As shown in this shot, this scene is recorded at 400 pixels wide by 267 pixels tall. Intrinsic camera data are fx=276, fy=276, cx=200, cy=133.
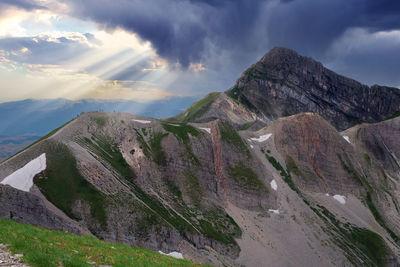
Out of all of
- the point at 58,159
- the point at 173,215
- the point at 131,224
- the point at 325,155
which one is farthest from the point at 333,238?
the point at 58,159

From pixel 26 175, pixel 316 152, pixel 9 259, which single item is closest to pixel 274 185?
pixel 316 152

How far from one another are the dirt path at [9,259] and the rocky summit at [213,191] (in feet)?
126

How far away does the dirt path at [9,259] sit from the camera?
1125 cm

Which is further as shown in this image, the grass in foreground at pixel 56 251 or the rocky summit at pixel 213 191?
the rocky summit at pixel 213 191

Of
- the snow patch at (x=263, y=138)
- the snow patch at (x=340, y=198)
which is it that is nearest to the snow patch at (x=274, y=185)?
the snow patch at (x=263, y=138)

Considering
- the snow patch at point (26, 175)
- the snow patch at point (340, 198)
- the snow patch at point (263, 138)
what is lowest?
the snow patch at point (340, 198)

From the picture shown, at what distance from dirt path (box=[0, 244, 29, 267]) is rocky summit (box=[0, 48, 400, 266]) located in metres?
38.5

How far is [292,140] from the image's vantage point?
120 m

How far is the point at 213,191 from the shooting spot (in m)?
85.0

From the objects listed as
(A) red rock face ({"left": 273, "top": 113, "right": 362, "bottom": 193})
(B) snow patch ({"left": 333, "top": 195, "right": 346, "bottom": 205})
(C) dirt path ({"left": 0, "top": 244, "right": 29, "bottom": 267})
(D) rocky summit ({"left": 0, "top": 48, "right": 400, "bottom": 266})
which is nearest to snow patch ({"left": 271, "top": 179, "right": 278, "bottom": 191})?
(D) rocky summit ({"left": 0, "top": 48, "right": 400, "bottom": 266})

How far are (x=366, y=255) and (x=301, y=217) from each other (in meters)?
21.6

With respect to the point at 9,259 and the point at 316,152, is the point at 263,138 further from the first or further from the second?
the point at 9,259

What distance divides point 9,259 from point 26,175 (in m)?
50.2

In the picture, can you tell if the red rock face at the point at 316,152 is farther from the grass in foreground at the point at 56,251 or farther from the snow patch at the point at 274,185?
the grass in foreground at the point at 56,251
